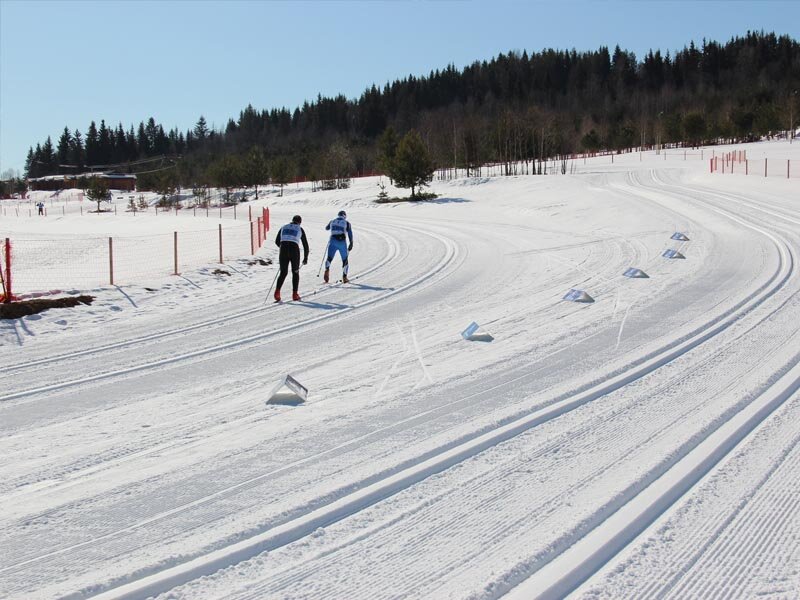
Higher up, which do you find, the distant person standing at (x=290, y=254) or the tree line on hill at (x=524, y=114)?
the tree line on hill at (x=524, y=114)

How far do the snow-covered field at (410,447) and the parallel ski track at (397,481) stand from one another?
2cm

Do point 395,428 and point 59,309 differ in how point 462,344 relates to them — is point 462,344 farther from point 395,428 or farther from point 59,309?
point 59,309

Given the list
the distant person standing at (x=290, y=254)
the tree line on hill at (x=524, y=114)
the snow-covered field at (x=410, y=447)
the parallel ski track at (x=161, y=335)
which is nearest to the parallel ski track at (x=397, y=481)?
the snow-covered field at (x=410, y=447)

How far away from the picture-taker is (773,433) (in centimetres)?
594

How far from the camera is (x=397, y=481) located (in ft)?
16.8

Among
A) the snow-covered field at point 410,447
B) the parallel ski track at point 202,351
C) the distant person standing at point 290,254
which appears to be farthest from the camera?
the distant person standing at point 290,254

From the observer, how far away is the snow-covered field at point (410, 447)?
13.0ft

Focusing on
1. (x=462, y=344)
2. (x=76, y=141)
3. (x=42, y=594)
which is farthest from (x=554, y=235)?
(x=76, y=141)

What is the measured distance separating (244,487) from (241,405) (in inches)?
84.5

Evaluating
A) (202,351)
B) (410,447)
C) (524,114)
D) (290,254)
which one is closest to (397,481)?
(410,447)

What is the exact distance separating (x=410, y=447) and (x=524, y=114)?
112m

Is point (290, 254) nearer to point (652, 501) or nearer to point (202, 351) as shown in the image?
point (202, 351)

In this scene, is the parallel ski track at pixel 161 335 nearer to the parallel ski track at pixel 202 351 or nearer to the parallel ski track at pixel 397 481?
the parallel ski track at pixel 202 351

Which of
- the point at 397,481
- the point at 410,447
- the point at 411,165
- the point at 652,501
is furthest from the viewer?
the point at 411,165
